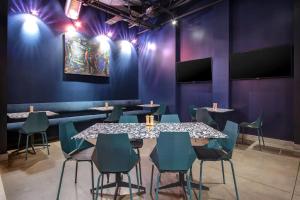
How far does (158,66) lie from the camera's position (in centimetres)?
759

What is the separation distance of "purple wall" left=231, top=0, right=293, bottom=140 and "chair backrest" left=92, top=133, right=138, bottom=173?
13.8 feet

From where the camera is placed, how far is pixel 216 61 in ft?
18.7

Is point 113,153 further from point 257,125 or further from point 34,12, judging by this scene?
point 34,12

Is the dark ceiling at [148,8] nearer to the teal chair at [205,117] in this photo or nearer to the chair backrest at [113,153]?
the teal chair at [205,117]

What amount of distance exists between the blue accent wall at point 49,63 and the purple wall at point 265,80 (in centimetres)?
432

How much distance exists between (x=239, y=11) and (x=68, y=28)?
4.96m

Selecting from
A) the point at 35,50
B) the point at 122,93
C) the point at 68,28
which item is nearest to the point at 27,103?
the point at 35,50

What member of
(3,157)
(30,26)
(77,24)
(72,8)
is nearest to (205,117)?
(3,157)

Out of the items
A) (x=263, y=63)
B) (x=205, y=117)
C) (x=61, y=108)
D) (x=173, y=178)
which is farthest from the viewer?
(x=61, y=108)

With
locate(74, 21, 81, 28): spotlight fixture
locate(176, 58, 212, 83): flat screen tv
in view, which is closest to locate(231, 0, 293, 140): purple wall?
locate(176, 58, 212, 83): flat screen tv

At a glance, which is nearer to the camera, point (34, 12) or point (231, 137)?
point (231, 137)

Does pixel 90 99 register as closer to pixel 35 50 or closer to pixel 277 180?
pixel 35 50

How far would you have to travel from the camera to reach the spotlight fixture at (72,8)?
5.59 meters

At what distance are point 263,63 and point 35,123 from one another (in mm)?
5257
